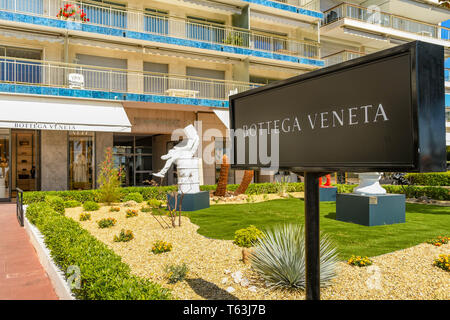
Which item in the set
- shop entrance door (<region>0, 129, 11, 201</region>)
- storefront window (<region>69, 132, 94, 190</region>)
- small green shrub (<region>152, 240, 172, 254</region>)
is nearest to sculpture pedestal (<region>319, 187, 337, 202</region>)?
small green shrub (<region>152, 240, 172, 254</region>)

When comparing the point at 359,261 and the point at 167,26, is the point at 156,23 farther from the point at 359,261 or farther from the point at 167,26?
the point at 359,261

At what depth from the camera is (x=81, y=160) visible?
18.4 metres

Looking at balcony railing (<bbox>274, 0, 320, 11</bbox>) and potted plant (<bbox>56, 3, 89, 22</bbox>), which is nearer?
potted plant (<bbox>56, 3, 89, 22</bbox>)

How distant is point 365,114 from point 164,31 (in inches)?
802

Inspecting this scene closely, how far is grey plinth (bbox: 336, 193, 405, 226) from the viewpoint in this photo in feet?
29.4

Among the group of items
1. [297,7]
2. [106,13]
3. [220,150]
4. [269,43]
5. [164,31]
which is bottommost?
[220,150]

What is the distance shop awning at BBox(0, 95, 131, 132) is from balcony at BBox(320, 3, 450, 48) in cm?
1775

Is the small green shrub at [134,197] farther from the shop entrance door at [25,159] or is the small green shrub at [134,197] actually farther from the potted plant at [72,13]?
the potted plant at [72,13]

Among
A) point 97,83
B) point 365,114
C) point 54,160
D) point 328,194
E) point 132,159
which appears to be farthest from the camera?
point 132,159

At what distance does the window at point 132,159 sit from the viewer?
21594 mm

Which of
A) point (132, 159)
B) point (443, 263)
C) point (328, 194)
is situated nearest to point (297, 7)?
point (328, 194)

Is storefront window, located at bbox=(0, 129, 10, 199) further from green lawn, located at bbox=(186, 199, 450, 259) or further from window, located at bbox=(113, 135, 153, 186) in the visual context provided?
green lawn, located at bbox=(186, 199, 450, 259)

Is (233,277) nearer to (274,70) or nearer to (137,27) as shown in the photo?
(137,27)

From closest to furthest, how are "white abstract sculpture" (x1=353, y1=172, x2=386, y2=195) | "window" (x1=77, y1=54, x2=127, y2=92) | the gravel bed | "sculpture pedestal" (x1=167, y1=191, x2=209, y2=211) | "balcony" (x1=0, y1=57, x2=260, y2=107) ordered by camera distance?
the gravel bed < "white abstract sculpture" (x1=353, y1=172, x2=386, y2=195) < "sculpture pedestal" (x1=167, y1=191, x2=209, y2=211) < "balcony" (x1=0, y1=57, x2=260, y2=107) < "window" (x1=77, y1=54, x2=127, y2=92)
